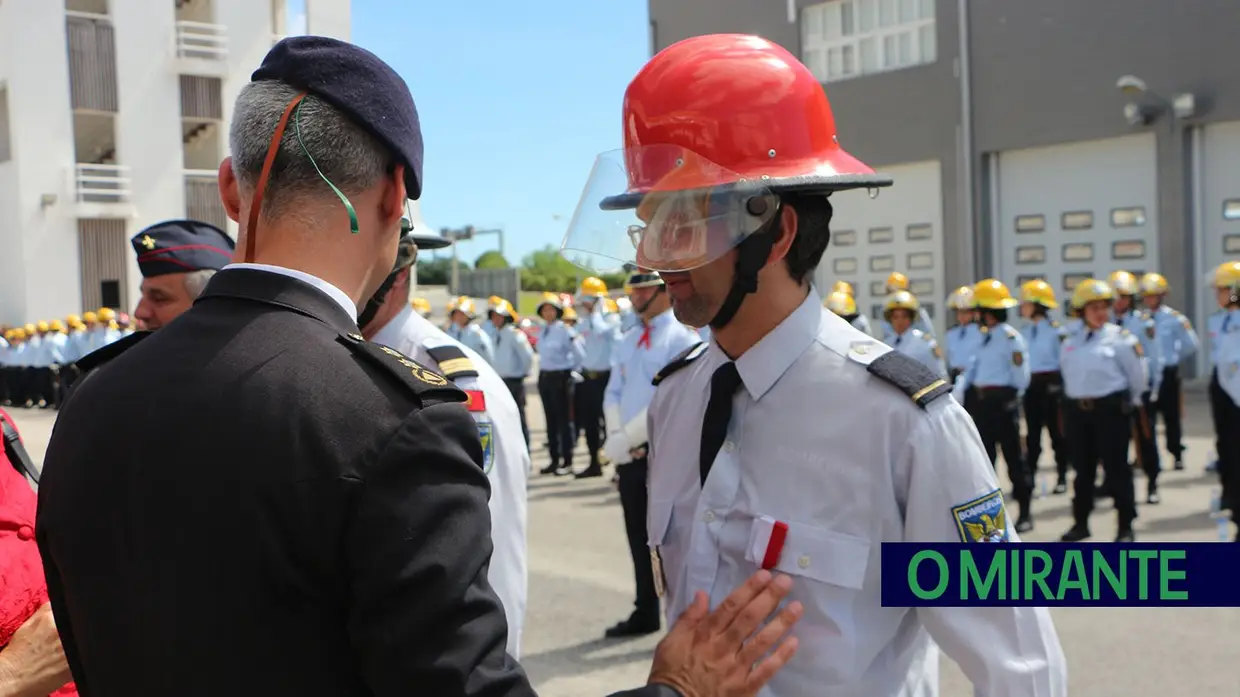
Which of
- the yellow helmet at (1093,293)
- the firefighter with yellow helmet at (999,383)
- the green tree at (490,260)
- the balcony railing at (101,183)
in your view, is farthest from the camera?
the green tree at (490,260)

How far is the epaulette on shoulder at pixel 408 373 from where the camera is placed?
129 centimetres

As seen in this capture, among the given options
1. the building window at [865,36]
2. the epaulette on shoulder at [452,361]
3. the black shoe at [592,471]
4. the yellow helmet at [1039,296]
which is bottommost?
the black shoe at [592,471]

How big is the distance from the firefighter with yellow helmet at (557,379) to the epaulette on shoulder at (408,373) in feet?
37.7

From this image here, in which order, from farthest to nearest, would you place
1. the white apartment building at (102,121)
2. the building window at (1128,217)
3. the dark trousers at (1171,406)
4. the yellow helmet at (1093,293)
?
the white apartment building at (102,121) < the building window at (1128,217) < the dark trousers at (1171,406) < the yellow helmet at (1093,293)

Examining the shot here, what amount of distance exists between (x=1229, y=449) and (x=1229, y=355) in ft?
2.28

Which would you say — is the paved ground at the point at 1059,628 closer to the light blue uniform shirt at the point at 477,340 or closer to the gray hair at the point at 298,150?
the gray hair at the point at 298,150

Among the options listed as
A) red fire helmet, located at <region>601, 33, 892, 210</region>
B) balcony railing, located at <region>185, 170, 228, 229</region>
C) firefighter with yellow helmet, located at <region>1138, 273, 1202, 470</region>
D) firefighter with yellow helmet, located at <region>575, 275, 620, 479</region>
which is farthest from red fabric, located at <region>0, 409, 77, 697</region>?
balcony railing, located at <region>185, 170, 228, 229</region>

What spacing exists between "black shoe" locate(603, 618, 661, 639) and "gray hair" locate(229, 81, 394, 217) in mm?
5027

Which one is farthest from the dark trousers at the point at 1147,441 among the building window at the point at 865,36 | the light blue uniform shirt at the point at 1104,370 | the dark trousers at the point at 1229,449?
the building window at the point at 865,36

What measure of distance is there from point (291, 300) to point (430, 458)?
0.29 meters

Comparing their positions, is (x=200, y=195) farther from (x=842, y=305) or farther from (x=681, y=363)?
(x=681, y=363)

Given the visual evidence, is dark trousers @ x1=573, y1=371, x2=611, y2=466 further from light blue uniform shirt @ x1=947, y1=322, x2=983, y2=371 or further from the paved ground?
light blue uniform shirt @ x1=947, y1=322, x2=983, y2=371

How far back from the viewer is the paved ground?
5.12 metres

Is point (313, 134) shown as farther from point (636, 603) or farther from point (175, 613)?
point (636, 603)
